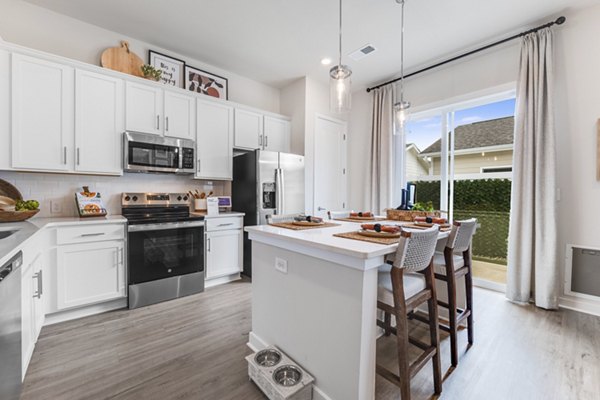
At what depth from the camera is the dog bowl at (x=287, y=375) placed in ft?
4.95

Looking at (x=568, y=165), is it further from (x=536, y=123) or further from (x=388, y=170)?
(x=388, y=170)

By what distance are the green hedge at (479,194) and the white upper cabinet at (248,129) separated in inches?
108

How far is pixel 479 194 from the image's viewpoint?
359 cm

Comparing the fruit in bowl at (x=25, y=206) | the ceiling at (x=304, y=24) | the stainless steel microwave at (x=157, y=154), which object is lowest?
the fruit in bowl at (x=25, y=206)

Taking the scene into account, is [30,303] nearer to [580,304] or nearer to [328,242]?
[328,242]

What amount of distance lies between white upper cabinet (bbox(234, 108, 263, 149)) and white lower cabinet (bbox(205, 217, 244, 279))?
45.0 inches

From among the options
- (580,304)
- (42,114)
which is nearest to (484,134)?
(580,304)

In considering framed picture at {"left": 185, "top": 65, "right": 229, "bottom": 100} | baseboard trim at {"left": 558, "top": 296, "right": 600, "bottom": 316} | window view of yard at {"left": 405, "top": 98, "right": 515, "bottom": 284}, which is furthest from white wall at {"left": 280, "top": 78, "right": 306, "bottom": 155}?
baseboard trim at {"left": 558, "top": 296, "right": 600, "bottom": 316}

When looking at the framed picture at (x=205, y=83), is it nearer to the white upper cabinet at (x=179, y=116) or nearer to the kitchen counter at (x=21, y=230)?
the white upper cabinet at (x=179, y=116)

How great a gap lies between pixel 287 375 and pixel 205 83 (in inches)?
150

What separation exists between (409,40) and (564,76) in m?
1.67

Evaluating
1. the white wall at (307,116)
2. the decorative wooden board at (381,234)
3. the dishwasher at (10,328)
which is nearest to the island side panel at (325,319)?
the decorative wooden board at (381,234)

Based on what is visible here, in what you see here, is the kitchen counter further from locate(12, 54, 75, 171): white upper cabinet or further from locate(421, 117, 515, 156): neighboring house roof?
locate(421, 117, 515, 156): neighboring house roof

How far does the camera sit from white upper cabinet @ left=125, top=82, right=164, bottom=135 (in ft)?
9.65
